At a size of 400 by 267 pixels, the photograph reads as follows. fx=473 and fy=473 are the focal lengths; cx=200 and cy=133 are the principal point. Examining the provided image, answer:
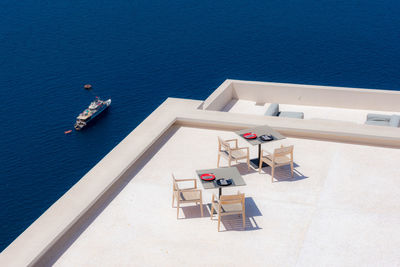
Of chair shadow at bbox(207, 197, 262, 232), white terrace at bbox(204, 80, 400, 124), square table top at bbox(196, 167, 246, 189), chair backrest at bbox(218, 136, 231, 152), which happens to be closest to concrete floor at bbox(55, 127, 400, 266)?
chair shadow at bbox(207, 197, 262, 232)

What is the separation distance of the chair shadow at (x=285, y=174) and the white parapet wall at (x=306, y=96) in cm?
503

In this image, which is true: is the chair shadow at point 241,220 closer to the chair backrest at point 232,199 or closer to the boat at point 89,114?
the chair backrest at point 232,199

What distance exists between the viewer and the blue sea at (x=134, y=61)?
130 feet

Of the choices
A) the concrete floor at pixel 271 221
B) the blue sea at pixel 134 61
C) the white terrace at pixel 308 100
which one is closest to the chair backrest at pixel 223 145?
the concrete floor at pixel 271 221

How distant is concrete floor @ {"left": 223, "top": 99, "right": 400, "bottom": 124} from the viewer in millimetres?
17875

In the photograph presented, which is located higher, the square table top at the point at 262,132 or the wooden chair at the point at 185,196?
the square table top at the point at 262,132

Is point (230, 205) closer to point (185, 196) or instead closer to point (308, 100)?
point (185, 196)

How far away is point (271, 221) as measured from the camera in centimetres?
1045

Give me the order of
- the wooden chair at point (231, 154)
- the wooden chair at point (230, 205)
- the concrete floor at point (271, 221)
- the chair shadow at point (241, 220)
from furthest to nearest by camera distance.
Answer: the wooden chair at point (231, 154) < the chair shadow at point (241, 220) < the wooden chair at point (230, 205) < the concrete floor at point (271, 221)

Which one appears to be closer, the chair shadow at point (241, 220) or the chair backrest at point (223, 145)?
the chair shadow at point (241, 220)

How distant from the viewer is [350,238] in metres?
9.78

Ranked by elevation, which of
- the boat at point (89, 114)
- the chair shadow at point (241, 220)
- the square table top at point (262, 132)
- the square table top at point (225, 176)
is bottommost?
the boat at point (89, 114)

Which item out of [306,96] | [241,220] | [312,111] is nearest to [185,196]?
[241,220]

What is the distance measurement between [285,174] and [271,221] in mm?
2127
